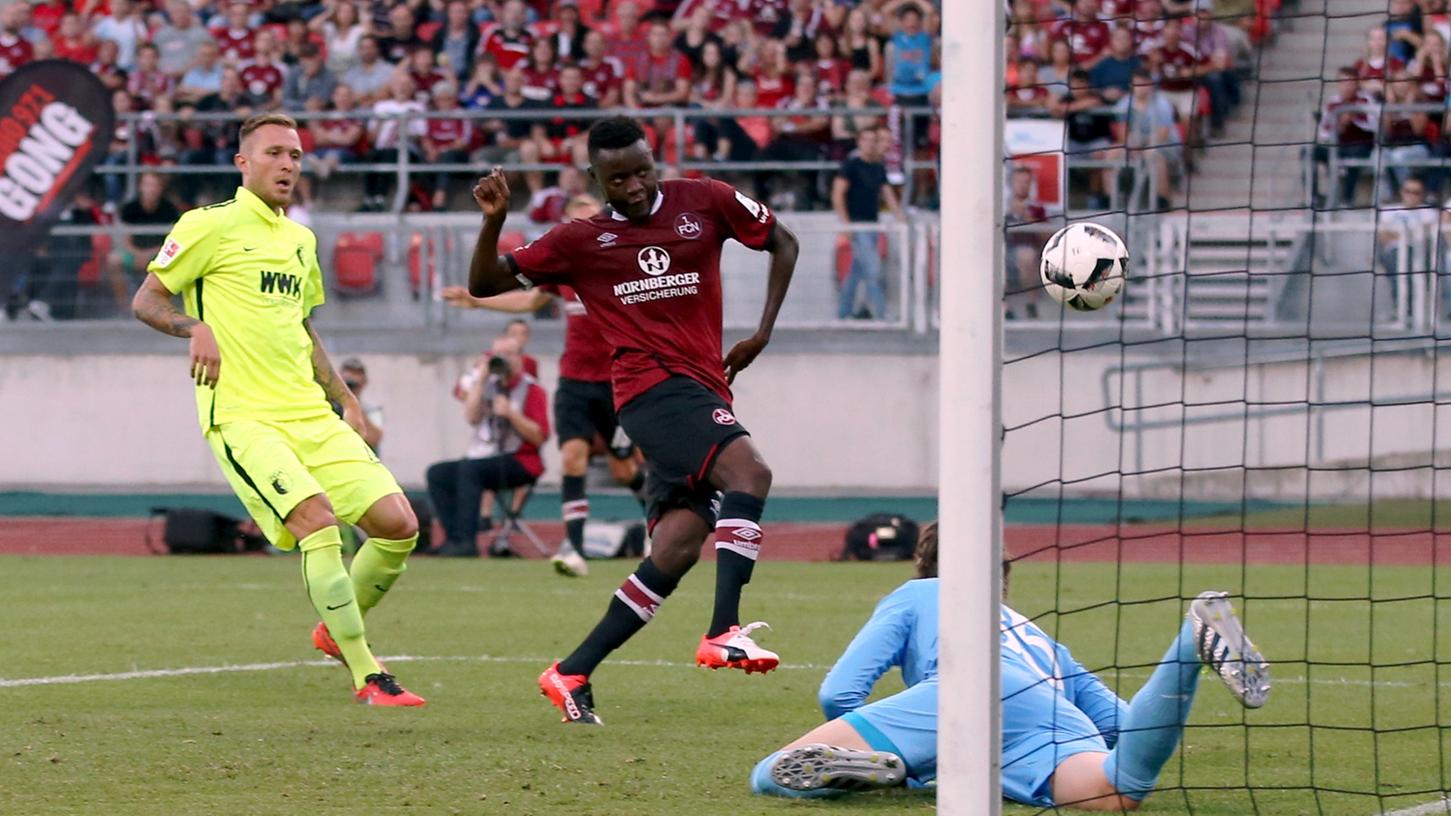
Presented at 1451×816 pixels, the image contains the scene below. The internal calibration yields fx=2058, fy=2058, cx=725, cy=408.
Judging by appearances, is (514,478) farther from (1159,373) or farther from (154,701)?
(154,701)

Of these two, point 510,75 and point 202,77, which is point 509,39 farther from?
point 202,77

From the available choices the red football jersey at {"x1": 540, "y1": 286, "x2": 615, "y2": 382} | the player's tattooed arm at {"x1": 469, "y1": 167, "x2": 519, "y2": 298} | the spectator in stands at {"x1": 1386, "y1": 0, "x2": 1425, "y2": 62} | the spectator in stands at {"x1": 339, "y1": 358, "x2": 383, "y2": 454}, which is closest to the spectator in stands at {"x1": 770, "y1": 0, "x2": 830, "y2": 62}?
the spectator in stands at {"x1": 1386, "y1": 0, "x2": 1425, "y2": 62}

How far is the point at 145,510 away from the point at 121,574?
21.3 feet

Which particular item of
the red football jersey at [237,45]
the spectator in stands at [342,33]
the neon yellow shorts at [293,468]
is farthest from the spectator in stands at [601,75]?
the neon yellow shorts at [293,468]

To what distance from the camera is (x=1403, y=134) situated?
18625 millimetres

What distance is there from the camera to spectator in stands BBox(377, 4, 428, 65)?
22469 mm

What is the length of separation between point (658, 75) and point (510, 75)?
1.51 metres

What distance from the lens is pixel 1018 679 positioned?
5750mm

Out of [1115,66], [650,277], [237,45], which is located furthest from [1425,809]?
[237,45]

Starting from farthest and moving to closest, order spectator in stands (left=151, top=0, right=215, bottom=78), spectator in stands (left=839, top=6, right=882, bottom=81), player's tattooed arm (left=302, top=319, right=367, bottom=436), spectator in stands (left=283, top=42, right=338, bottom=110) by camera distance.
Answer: spectator in stands (left=151, top=0, right=215, bottom=78), spectator in stands (left=283, top=42, right=338, bottom=110), spectator in stands (left=839, top=6, right=882, bottom=81), player's tattooed arm (left=302, top=319, right=367, bottom=436)

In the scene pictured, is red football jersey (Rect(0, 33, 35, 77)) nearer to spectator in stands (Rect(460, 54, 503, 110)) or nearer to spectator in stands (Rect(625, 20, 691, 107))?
spectator in stands (Rect(460, 54, 503, 110))

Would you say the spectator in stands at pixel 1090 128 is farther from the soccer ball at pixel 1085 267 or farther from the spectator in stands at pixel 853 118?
the soccer ball at pixel 1085 267

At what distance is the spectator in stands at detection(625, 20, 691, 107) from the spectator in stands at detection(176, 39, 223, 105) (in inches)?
177

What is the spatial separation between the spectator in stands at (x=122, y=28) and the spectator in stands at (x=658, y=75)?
591 cm
